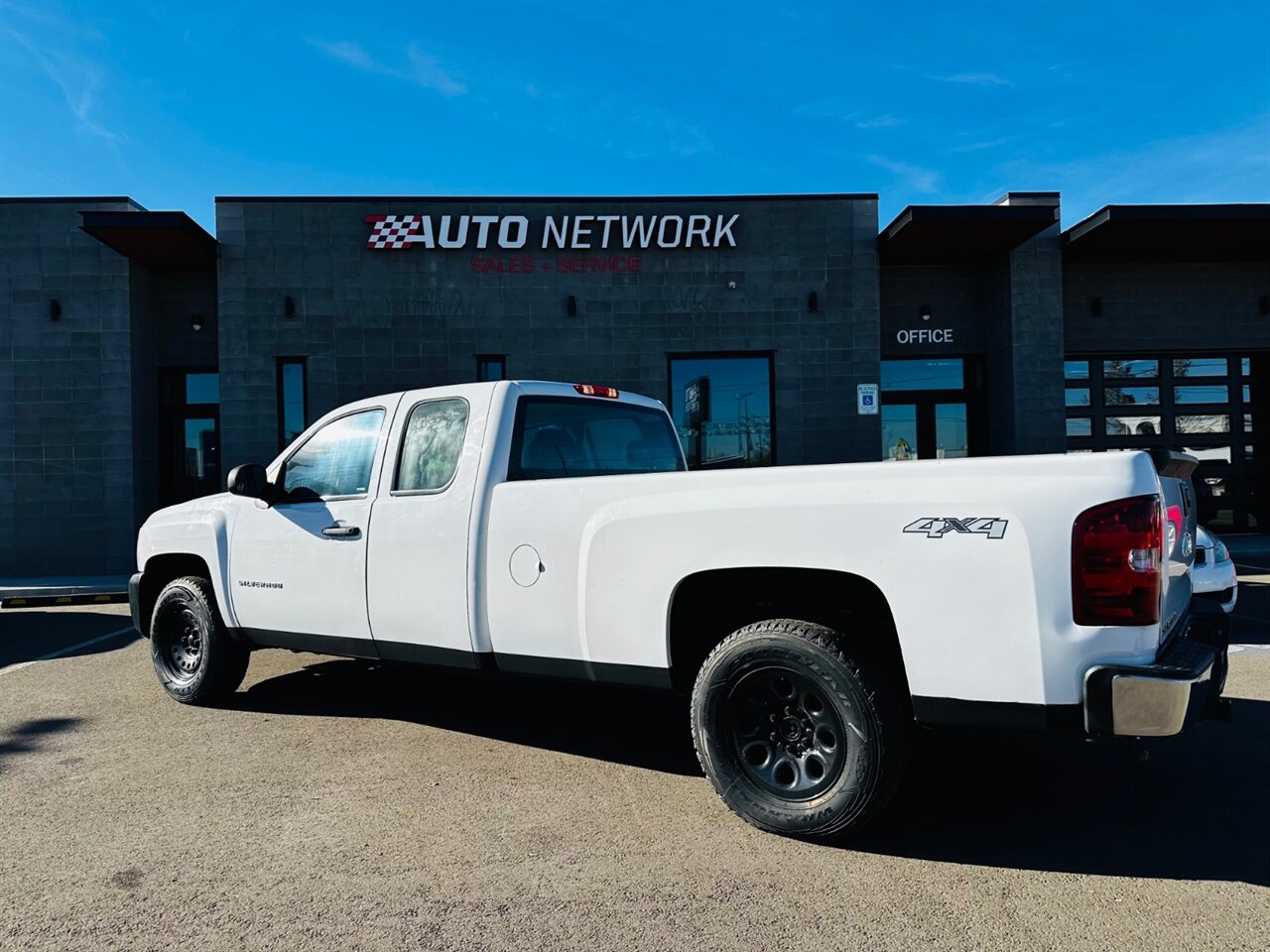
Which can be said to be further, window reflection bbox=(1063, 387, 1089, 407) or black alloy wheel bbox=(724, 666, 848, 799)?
window reflection bbox=(1063, 387, 1089, 407)

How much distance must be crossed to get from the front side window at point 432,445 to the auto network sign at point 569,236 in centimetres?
952

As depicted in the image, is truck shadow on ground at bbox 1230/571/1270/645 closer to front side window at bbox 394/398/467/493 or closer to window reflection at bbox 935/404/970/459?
window reflection at bbox 935/404/970/459

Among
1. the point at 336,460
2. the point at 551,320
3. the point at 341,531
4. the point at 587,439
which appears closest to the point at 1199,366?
the point at 551,320

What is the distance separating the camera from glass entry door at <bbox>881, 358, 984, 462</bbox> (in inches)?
571

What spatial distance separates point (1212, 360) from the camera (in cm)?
1517

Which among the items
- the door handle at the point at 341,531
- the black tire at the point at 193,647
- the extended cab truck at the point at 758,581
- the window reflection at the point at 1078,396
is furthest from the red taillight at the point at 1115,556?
the window reflection at the point at 1078,396

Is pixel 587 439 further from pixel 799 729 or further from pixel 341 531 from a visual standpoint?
pixel 799 729

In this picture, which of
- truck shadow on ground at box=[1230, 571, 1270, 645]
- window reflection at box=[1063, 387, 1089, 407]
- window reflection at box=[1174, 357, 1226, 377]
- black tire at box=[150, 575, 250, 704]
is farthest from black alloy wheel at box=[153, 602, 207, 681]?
window reflection at box=[1174, 357, 1226, 377]

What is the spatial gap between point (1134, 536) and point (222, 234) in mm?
13940

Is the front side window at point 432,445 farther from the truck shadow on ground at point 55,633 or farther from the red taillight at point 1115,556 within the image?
the truck shadow on ground at point 55,633

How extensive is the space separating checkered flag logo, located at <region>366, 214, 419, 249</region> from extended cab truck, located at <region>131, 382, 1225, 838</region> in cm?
927

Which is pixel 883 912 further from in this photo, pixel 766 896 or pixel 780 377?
pixel 780 377

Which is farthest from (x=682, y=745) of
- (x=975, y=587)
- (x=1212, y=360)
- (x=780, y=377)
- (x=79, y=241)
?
(x=1212, y=360)

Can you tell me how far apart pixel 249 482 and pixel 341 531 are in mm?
759
